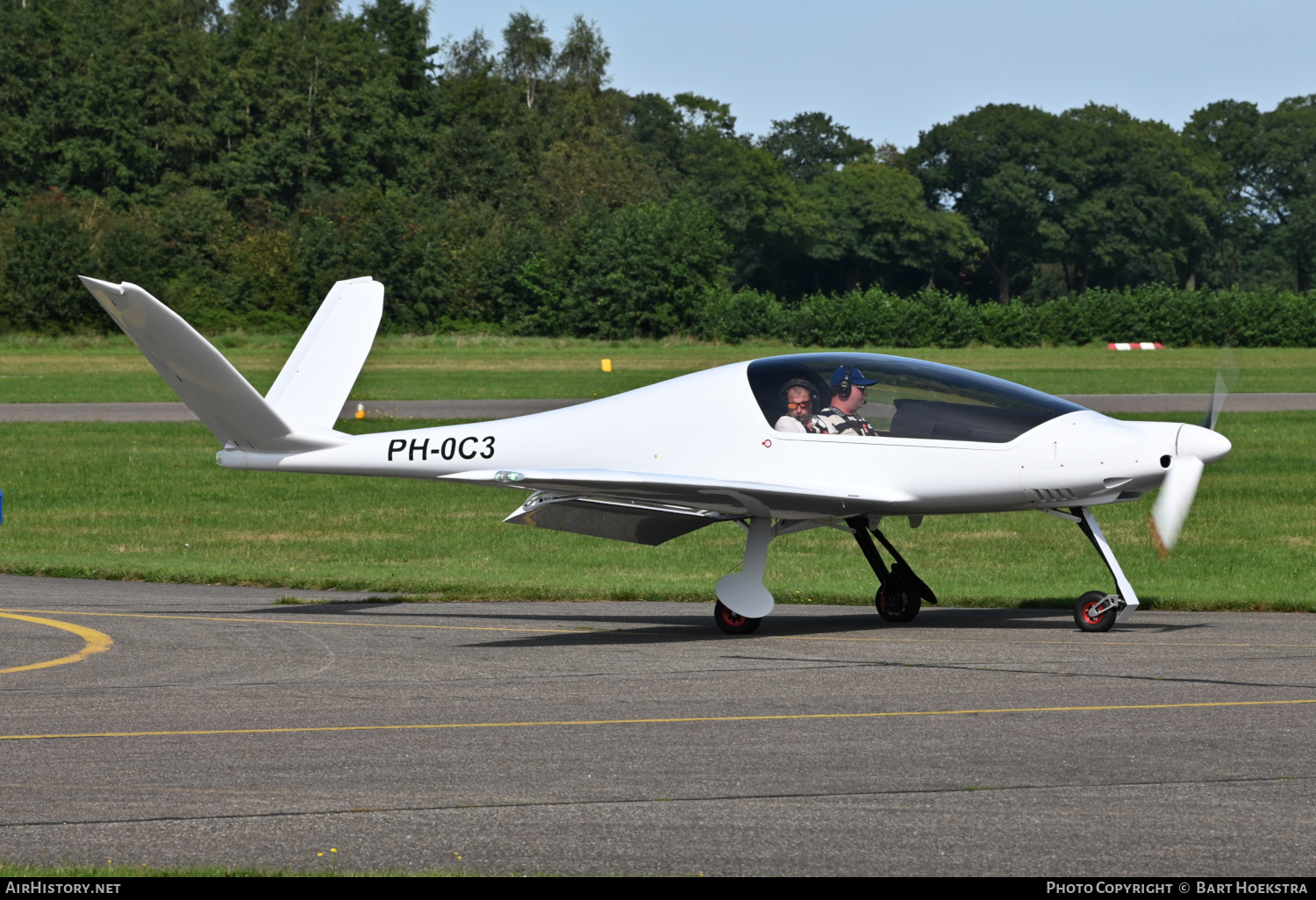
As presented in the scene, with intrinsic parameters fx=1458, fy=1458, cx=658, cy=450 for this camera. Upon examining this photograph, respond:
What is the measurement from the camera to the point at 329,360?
1376cm

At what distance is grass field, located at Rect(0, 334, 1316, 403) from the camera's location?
48.8m

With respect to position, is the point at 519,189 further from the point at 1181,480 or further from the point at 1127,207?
the point at 1181,480

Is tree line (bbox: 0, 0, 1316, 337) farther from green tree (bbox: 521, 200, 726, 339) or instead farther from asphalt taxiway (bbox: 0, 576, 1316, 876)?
asphalt taxiway (bbox: 0, 576, 1316, 876)

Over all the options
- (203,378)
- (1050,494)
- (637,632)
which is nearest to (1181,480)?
(1050,494)

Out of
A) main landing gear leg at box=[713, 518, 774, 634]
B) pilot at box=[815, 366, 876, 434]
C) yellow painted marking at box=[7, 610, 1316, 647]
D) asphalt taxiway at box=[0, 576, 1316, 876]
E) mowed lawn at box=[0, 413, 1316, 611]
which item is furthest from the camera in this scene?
mowed lawn at box=[0, 413, 1316, 611]

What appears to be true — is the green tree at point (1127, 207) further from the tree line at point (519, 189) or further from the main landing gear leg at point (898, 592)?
the main landing gear leg at point (898, 592)

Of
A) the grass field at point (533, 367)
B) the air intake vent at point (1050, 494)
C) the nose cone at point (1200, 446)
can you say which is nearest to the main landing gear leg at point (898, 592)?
the air intake vent at point (1050, 494)

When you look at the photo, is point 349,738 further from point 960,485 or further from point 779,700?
point 960,485

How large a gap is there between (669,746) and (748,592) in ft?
13.8

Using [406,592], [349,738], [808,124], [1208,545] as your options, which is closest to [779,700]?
[349,738]

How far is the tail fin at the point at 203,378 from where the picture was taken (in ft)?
36.4

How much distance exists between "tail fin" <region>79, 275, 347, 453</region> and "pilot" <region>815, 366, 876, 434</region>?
4.52 metres

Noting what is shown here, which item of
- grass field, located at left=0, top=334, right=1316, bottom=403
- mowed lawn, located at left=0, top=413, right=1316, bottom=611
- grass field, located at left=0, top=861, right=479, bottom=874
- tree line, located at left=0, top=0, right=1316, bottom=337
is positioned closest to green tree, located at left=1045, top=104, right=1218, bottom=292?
tree line, located at left=0, top=0, right=1316, bottom=337

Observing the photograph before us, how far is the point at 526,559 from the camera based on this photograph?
18.4m
